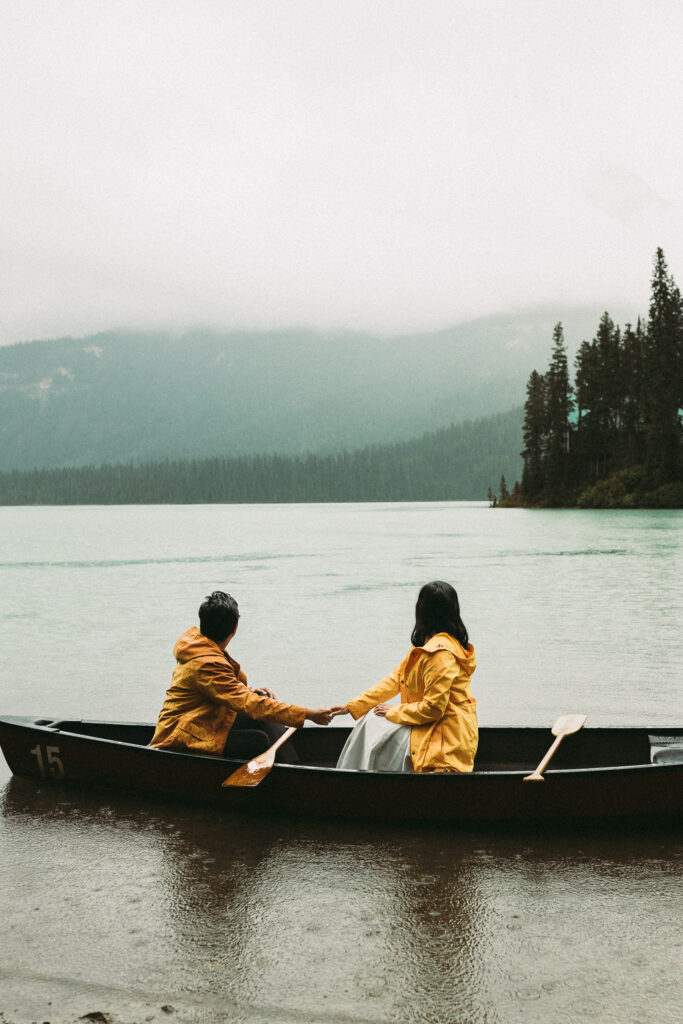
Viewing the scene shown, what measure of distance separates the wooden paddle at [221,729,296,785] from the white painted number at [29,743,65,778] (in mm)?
1667

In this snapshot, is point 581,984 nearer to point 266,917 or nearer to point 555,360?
point 266,917

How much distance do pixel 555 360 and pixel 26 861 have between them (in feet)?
317

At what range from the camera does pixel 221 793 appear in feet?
21.4

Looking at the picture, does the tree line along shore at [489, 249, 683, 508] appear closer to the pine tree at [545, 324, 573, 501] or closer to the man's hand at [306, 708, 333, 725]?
the pine tree at [545, 324, 573, 501]

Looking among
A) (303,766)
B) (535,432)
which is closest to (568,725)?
(303,766)

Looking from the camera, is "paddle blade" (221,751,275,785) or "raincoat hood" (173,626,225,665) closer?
"paddle blade" (221,751,275,785)

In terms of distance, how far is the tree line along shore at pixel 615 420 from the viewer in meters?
80.2

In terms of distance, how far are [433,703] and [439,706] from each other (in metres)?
0.05

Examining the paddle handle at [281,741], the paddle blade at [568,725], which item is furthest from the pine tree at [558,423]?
the paddle handle at [281,741]

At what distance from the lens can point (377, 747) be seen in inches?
247

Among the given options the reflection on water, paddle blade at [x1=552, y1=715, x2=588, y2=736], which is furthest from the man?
paddle blade at [x1=552, y1=715, x2=588, y2=736]

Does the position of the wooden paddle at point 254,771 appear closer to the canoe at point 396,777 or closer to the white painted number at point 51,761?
the canoe at point 396,777

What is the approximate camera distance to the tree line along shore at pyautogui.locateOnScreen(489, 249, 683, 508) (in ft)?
263

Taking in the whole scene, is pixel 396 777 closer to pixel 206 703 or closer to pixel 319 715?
pixel 319 715
